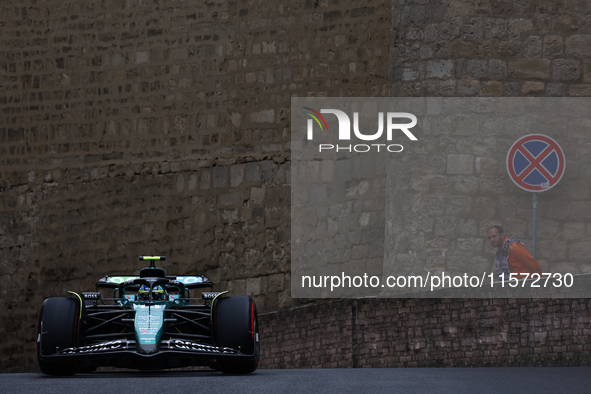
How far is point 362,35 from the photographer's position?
43.5 feet

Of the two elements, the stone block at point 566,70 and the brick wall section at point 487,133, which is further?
the stone block at point 566,70

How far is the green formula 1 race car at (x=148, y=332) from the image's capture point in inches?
322

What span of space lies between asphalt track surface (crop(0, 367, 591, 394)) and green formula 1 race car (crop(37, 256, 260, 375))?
0.18 m

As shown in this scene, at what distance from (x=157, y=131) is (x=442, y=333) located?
5.67 metres

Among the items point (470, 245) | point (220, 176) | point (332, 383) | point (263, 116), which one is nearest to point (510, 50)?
point (470, 245)

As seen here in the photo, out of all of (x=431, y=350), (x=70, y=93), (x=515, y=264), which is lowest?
(x=431, y=350)

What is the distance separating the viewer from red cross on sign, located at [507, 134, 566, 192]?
11.4 meters

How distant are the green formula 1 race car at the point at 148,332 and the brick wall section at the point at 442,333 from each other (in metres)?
2.85

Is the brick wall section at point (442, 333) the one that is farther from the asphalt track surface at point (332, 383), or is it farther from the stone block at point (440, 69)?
the stone block at point (440, 69)

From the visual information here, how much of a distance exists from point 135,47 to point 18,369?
5.26 metres

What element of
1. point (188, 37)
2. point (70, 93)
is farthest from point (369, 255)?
point (70, 93)

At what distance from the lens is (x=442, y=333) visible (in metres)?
11.1

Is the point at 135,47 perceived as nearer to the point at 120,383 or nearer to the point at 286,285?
the point at 286,285

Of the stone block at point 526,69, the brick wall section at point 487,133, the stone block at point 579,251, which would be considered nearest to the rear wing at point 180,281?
the brick wall section at point 487,133
